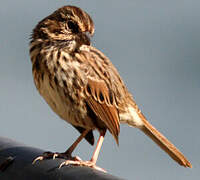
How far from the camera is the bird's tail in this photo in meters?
4.87

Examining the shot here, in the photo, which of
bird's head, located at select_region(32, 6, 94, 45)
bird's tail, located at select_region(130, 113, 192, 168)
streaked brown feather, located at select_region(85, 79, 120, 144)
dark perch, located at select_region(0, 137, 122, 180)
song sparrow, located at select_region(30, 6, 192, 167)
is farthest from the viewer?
bird's tail, located at select_region(130, 113, 192, 168)

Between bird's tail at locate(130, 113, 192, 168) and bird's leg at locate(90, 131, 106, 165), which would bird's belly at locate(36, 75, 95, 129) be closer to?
bird's leg at locate(90, 131, 106, 165)

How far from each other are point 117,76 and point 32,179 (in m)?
1.85

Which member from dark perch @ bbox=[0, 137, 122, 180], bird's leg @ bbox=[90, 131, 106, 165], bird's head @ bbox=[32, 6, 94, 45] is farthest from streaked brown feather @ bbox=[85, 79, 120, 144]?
dark perch @ bbox=[0, 137, 122, 180]

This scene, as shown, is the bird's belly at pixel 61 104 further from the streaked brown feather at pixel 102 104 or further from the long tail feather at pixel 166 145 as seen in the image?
the long tail feather at pixel 166 145

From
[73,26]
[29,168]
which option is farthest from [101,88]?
[29,168]

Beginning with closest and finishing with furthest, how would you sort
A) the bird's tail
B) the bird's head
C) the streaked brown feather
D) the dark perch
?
the dark perch → the bird's head → the streaked brown feather → the bird's tail

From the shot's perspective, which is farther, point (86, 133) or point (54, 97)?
point (86, 133)

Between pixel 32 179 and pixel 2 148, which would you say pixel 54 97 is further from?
pixel 32 179

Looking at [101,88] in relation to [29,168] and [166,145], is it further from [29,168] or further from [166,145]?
[29,168]

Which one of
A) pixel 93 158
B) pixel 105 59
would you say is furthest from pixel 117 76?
pixel 93 158

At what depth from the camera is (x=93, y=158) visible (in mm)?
4395

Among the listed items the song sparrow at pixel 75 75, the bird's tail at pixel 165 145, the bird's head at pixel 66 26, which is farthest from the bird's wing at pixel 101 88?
the bird's tail at pixel 165 145

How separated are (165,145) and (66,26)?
4.24 ft
